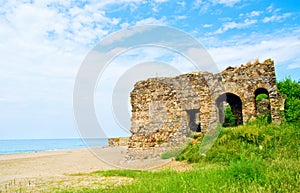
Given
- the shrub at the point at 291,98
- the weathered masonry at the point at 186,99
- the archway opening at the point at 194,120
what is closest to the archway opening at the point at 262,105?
the weathered masonry at the point at 186,99

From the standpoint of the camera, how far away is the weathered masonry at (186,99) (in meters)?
16.3

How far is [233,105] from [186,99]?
345 cm

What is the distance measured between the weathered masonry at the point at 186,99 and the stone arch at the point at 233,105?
6 centimetres

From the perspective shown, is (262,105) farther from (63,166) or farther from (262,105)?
(63,166)

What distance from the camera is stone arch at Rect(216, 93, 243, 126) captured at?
17859 mm

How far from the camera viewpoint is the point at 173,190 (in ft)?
19.7

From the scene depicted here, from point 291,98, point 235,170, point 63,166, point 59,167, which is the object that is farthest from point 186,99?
point 235,170

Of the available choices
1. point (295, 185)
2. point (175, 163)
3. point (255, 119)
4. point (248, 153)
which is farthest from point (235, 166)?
point (255, 119)

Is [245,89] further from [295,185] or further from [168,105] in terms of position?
[295,185]

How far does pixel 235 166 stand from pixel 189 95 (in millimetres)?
10955

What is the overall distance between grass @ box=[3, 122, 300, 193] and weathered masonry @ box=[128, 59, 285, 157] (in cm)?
174

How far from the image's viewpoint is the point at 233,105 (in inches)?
739

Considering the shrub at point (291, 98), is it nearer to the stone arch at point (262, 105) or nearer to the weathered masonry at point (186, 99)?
the weathered masonry at point (186, 99)

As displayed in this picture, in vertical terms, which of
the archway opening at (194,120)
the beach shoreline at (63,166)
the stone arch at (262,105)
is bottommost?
the beach shoreline at (63,166)
